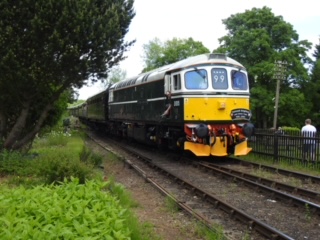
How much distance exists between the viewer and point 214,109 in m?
14.9

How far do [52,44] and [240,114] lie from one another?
6.82 m

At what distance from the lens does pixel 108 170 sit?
46.0 ft

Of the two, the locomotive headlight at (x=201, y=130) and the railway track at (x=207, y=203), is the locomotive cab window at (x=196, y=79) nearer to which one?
the locomotive headlight at (x=201, y=130)

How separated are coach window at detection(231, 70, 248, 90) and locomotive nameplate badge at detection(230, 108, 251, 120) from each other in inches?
30.8

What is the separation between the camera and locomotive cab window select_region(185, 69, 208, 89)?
14945 mm

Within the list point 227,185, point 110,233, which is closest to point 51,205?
point 110,233

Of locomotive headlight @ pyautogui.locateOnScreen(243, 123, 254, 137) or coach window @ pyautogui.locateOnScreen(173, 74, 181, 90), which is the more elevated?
coach window @ pyautogui.locateOnScreen(173, 74, 181, 90)

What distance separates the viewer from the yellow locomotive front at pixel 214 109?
579 inches

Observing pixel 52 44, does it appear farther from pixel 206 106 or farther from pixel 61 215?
pixel 61 215

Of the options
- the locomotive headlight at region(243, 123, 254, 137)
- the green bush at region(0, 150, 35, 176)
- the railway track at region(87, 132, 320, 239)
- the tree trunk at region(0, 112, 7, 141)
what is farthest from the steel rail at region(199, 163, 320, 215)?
the tree trunk at region(0, 112, 7, 141)

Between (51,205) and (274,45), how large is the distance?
1714 inches

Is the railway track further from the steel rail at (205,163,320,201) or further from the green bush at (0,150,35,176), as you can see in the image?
the green bush at (0,150,35,176)

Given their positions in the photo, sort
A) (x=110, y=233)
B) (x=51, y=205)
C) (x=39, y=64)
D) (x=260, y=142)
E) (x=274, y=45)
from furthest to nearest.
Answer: (x=274, y=45), (x=260, y=142), (x=39, y=64), (x=51, y=205), (x=110, y=233)

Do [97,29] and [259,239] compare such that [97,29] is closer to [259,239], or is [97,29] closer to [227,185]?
[227,185]
